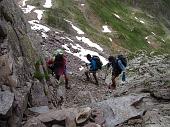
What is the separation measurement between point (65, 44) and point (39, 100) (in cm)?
2786

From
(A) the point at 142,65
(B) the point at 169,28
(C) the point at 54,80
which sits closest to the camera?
(C) the point at 54,80

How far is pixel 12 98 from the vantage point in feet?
63.8

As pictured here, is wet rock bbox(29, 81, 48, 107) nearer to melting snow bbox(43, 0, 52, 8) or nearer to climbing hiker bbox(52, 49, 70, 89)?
climbing hiker bbox(52, 49, 70, 89)

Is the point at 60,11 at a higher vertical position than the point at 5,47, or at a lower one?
lower

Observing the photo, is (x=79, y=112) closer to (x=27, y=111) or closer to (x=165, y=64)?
(x=27, y=111)

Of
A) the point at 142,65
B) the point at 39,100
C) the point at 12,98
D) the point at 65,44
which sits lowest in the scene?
the point at 65,44

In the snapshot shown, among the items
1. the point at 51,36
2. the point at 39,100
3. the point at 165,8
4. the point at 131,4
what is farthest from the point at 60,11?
the point at 165,8

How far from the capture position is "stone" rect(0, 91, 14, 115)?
18.4m

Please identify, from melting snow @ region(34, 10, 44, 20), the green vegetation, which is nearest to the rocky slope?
melting snow @ region(34, 10, 44, 20)

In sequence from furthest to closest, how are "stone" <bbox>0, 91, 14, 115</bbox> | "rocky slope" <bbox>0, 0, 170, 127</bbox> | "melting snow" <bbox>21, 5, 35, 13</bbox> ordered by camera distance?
"melting snow" <bbox>21, 5, 35, 13</bbox> → "rocky slope" <bbox>0, 0, 170, 127</bbox> → "stone" <bbox>0, 91, 14, 115</bbox>

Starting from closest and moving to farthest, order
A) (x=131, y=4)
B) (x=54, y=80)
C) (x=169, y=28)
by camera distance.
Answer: (x=54, y=80) → (x=169, y=28) → (x=131, y=4)

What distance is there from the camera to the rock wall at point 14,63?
1953cm

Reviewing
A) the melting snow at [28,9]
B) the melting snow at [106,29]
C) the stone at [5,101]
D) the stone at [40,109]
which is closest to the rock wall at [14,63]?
the stone at [5,101]

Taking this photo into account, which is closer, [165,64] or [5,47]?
[5,47]
